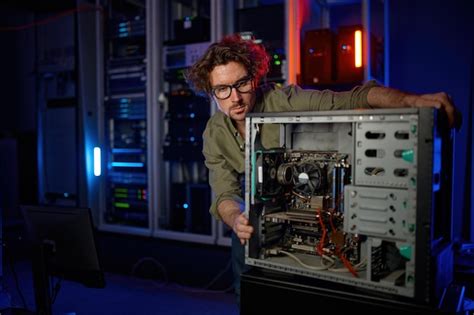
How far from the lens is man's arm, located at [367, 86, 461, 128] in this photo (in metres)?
1.04

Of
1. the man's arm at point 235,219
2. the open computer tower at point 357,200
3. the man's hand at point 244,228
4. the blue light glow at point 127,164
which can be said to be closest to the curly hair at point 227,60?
the open computer tower at point 357,200

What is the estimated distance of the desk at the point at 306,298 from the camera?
3.42ft

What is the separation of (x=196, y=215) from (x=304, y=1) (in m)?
1.68

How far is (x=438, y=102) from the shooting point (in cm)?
103

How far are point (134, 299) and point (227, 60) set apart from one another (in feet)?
6.30

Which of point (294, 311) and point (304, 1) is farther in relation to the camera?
point (304, 1)

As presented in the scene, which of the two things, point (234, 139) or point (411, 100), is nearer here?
point (411, 100)

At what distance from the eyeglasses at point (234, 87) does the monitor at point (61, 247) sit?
1.99 feet

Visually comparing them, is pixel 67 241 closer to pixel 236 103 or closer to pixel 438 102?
pixel 236 103

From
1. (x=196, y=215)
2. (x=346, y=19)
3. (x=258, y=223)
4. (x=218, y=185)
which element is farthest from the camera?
(x=346, y=19)

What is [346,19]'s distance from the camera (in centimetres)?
348

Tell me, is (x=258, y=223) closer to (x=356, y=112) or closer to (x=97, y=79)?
(x=356, y=112)

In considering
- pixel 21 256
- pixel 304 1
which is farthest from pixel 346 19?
pixel 21 256

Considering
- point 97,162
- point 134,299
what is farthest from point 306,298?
point 97,162
